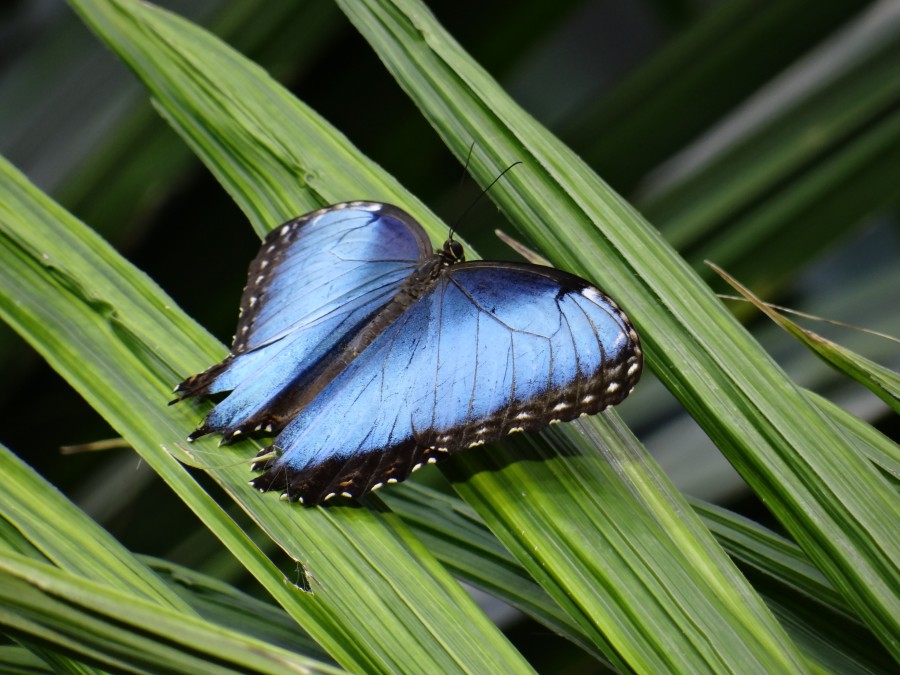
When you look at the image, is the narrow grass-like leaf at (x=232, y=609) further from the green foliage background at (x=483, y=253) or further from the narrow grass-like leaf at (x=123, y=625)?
→ the narrow grass-like leaf at (x=123, y=625)

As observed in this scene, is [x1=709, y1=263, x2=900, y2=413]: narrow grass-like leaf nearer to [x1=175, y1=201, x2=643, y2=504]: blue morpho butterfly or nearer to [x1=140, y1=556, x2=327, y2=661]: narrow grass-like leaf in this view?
[x1=175, y1=201, x2=643, y2=504]: blue morpho butterfly

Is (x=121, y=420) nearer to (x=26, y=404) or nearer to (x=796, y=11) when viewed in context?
(x=26, y=404)

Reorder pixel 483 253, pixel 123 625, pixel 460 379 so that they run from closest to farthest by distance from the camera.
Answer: pixel 123 625 → pixel 460 379 → pixel 483 253

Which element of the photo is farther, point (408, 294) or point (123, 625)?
point (408, 294)

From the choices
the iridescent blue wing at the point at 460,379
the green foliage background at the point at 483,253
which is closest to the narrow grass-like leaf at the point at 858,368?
the green foliage background at the point at 483,253

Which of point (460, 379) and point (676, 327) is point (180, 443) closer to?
point (460, 379)

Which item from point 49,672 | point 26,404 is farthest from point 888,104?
point 26,404

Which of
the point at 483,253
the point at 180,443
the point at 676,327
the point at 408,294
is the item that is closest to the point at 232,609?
the point at 180,443
